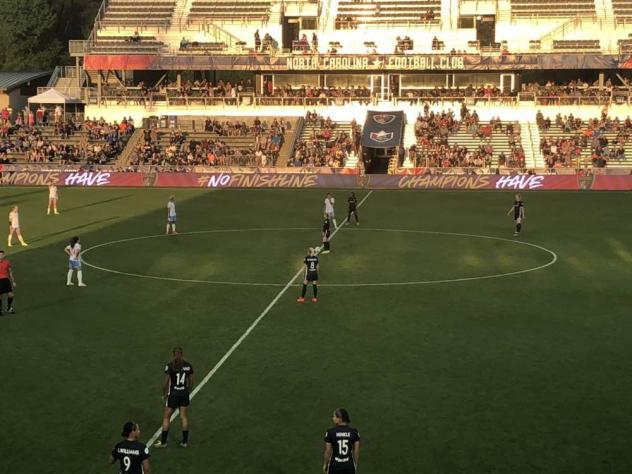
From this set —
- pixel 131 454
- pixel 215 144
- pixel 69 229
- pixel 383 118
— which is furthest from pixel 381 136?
pixel 131 454

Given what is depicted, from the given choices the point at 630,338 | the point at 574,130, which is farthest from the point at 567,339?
the point at 574,130

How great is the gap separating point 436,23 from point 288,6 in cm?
1367

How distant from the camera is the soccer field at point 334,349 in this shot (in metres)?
14.6

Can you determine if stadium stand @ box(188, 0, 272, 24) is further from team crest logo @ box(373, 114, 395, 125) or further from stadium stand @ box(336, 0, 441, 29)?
team crest logo @ box(373, 114, 395, 125)

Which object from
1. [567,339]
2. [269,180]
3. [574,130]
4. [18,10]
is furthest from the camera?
[18,10]

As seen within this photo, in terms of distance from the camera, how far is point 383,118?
71.8 meters

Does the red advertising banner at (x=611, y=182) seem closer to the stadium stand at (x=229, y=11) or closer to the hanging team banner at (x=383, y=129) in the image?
the hanging team banner at (x=383, y=129)

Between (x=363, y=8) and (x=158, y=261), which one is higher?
(x=363, y=8)

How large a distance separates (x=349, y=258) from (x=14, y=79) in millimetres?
61515

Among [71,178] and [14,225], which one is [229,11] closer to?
[71,178]

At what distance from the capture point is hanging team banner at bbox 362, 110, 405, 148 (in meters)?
68.3

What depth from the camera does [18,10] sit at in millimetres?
101875

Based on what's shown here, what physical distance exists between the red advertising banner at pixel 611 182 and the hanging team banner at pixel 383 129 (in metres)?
15.4

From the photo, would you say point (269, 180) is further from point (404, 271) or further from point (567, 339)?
point (567, 339)
